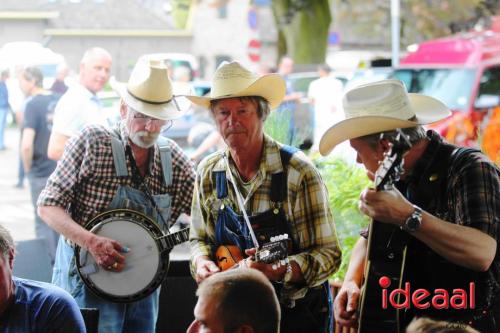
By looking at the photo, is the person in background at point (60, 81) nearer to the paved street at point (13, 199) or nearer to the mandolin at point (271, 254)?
the paved street at point (13, 199)

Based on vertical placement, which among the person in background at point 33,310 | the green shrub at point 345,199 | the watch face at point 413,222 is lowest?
the green shrub at point 345,199

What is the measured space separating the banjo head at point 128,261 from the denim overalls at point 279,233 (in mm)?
658

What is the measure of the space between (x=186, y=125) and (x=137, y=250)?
686cm

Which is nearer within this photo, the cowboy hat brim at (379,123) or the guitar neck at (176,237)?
A: the cowboy hat brim at (379,123)

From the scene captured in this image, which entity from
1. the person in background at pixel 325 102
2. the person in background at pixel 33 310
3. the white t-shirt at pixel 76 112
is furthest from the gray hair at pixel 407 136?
the person in background at pixel 325 102

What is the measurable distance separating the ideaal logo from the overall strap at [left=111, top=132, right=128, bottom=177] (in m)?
1.48

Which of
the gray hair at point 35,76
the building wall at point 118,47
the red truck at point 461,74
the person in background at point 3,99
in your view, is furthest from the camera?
the building wall at point 118,47

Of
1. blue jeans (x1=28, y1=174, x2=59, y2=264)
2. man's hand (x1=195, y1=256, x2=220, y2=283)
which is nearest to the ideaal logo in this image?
man's hand (x1=195, y1=256, x2=220, y2=283)

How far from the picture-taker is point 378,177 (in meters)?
2.74

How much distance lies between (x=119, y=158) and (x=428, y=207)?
1.59 m

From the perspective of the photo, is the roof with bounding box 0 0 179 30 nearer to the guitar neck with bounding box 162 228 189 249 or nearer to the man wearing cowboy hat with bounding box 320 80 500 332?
the guitar neck with bounding box 162 228 189 249

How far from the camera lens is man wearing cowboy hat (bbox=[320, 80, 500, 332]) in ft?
9.09

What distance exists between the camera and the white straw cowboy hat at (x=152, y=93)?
4.08 meters

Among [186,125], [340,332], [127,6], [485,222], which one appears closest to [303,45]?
[127,6]
